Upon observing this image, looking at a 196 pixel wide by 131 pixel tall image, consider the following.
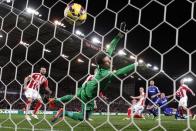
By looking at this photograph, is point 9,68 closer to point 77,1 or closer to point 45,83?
point 45,83

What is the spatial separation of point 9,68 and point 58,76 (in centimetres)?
476

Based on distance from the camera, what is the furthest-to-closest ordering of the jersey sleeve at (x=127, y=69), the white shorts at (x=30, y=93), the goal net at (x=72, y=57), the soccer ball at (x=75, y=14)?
the goal net at (x=72, y=57) → the white shorts at (x=30, y=93) → the soccer ball at (x=75, y=14) → the jersey sleeve at (x=127, y=69)

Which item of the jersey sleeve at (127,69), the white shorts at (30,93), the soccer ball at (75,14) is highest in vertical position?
the soccer ball at (75,14)

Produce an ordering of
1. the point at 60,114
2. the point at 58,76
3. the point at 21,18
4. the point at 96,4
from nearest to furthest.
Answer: the point at 96,4, the point at 60,114, the point at 21,18, the point at 58,76

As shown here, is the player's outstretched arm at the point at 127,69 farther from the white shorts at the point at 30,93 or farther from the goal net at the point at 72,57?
the white shorts at the point at 30,93

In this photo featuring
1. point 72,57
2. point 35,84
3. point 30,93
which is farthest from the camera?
point 72,57

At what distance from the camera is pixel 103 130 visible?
14.4ft

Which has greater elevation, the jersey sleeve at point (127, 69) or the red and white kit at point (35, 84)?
the jersey sleeve at point (127, 69)

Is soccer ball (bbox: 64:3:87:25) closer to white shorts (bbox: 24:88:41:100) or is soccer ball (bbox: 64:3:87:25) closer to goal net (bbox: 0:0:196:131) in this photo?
goal net (bbox: 0:0:196:131)

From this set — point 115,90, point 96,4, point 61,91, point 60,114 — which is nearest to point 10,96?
point 61,91

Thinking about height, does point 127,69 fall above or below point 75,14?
below

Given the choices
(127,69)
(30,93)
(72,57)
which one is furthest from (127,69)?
(72,57)

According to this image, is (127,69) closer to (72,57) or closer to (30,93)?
(30,93)

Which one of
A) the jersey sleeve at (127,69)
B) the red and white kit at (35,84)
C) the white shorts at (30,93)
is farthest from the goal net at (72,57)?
the jersey sleeve at (127,69)
